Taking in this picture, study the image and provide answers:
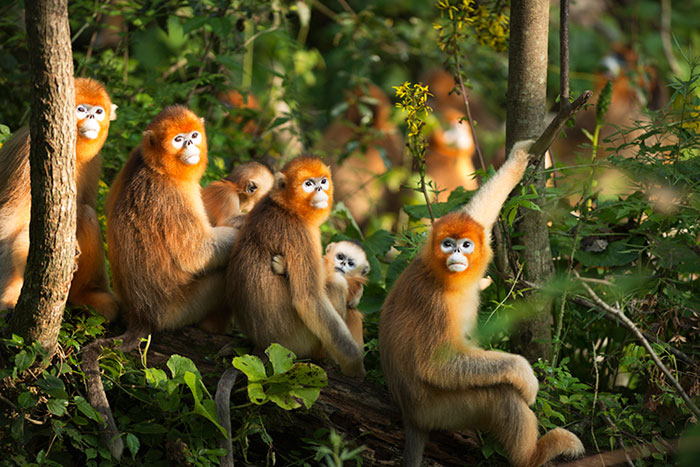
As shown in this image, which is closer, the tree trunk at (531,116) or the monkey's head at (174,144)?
the monkey's head at (174,144)

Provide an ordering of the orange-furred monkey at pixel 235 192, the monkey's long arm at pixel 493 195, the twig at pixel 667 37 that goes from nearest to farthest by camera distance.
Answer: the monkey's long arm at pixel 493 195 < the orange-furred monkey at pixel 235 192 < the twig at pixel 667 37

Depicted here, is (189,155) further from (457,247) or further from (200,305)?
(457,247)

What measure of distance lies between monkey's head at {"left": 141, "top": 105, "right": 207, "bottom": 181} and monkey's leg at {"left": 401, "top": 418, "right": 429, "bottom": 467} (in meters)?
1.73

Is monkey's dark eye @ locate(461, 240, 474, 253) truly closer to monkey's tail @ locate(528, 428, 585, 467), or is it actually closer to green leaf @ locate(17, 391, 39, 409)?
monkey's tail @ locate(528, 428, 585, 467)

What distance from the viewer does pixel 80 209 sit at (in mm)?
3990

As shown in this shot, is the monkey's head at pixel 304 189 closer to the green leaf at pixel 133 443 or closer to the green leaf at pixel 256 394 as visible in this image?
the green leaf at pixel 256 394

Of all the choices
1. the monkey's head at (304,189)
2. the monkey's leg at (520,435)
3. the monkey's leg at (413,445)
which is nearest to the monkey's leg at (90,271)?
the monkey's head at (304,189)

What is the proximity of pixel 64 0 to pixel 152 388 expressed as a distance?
1.81 metres

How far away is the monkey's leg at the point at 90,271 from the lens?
395cm

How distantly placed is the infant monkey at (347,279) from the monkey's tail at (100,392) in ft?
3.57

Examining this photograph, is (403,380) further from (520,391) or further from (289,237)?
(289,237)

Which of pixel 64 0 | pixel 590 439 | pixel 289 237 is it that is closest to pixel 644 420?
pixel 590 439

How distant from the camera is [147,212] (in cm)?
388

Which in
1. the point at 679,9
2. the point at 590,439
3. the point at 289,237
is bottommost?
the point at 590,439
